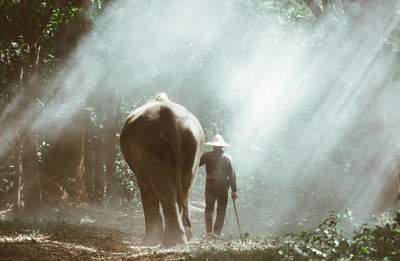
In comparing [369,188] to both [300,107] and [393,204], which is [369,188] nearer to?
[393,204]

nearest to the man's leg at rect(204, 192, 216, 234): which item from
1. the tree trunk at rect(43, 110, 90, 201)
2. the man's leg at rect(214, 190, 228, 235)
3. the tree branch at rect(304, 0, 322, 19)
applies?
the man's leg at rect(214, 190, 228, 235)

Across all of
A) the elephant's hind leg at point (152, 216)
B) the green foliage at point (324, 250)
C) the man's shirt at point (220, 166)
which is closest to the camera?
the green foliage at point (324, 250)

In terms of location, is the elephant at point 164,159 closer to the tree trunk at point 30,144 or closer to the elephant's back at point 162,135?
the elephant's back at point 162,135

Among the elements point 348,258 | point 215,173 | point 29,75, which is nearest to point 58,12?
point 29,75

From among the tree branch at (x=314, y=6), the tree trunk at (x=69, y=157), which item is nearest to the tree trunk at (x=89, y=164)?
the tree trunk at (x=69, y=157)

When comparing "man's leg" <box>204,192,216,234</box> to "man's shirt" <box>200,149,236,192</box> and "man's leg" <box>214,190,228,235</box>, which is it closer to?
"man's leg" <box>214,190,228,235</box>

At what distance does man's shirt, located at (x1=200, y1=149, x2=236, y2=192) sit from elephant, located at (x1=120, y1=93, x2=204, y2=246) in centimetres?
165

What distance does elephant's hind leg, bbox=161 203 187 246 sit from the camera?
7.64 m

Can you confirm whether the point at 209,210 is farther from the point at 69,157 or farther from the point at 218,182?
the point at 69,157

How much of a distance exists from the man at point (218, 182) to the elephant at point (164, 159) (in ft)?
5.14

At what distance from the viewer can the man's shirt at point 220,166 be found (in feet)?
33.1

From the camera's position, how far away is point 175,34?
20016 mm

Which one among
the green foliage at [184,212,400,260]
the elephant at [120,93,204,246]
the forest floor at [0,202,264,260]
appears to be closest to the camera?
the green foliage at [184,212,400,260]

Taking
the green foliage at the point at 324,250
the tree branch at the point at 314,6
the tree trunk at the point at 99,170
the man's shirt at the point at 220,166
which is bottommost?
the tree trunk at the point at 99,170
